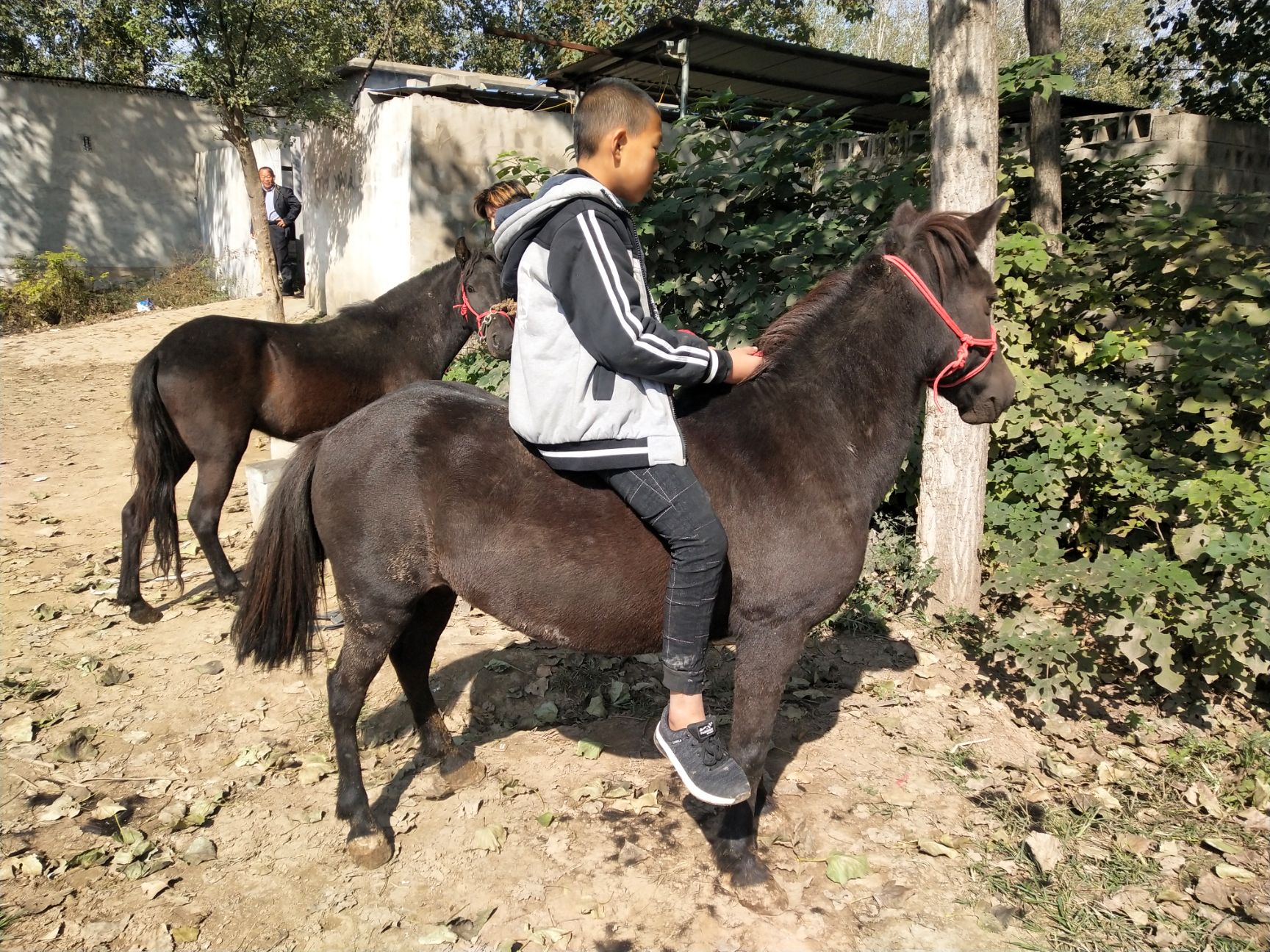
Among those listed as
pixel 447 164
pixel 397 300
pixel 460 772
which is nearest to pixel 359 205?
pixel 447 164

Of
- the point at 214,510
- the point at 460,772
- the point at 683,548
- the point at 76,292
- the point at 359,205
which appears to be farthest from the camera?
the point at 76,292

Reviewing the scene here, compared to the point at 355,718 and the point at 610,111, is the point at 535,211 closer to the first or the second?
the point at 610,111

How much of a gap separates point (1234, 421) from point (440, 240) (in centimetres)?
939

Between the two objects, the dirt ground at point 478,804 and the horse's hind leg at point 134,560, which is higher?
the horse's hind leg at point 134,560

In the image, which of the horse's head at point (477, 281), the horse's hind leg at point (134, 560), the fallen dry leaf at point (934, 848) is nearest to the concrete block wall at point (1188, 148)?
the horse's head at point (477, 281)

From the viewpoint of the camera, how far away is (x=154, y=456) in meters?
5.48

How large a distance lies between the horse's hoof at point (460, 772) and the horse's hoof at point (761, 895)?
1226 millimetres

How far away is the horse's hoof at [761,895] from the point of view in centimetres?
295

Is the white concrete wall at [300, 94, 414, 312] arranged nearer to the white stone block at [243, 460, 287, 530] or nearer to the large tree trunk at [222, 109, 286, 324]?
the large tree trunk at [222, 109, 286, 324]

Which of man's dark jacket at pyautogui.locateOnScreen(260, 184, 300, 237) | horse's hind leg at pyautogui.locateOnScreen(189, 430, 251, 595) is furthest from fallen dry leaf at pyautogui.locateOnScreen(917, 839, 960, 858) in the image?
man's dark jacket at pyautogui.locateOnScreen(260, 184, 300, 237)

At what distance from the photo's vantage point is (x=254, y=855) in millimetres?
3244

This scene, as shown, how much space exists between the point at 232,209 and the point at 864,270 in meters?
18.9

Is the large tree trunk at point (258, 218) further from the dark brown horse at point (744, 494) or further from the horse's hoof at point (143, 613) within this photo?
the dark brown horse at point (744, 494)

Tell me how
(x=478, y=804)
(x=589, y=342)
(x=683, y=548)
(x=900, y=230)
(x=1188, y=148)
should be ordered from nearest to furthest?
(x=589, y=342) < (x=683, y=548) < (x=900, y=230) < (x=478, y=804) < (x=1188, y=148)
